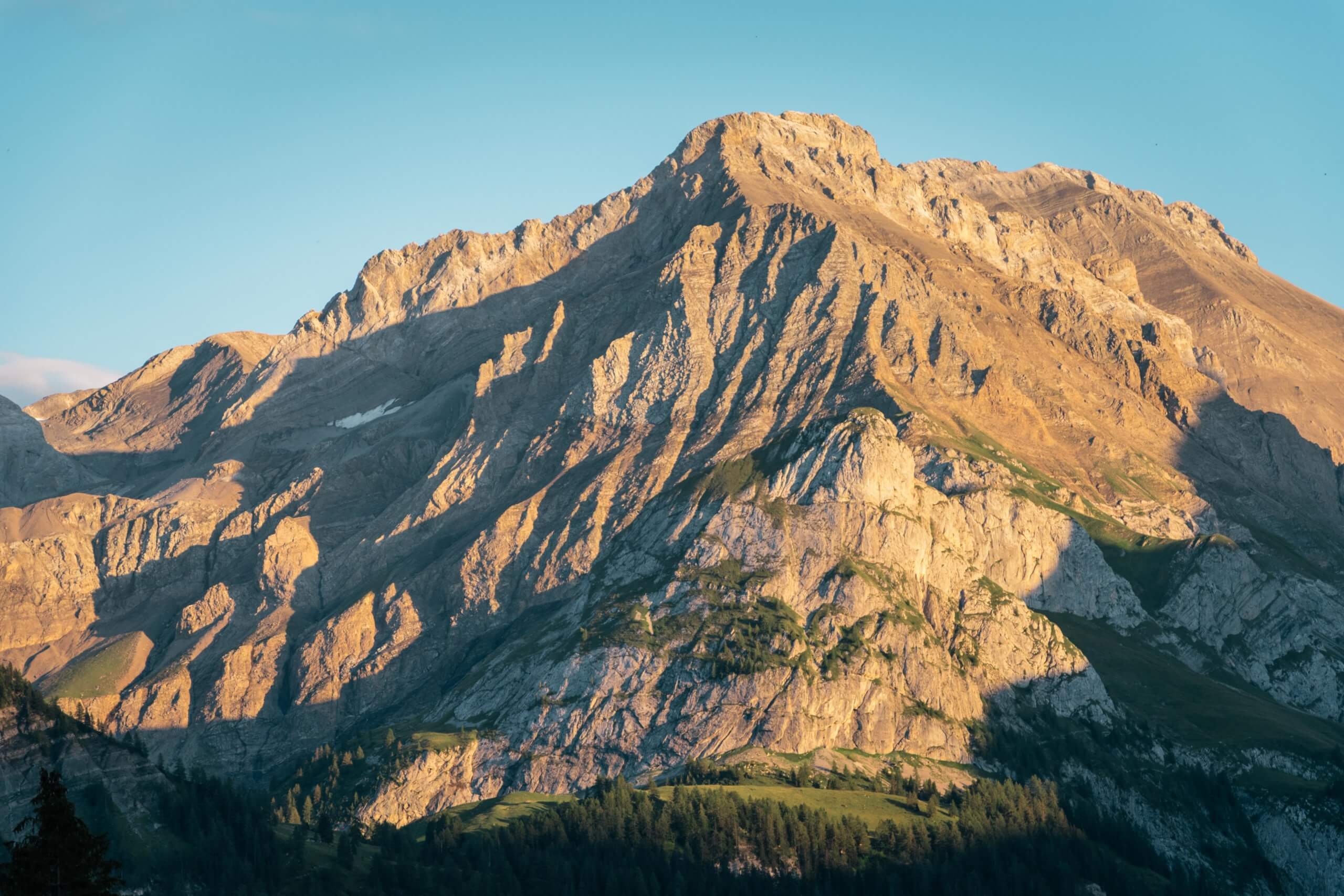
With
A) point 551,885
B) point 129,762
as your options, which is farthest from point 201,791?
point 551,885

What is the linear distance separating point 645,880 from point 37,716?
69047 mm

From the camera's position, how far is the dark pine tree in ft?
253

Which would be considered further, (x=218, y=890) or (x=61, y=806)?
(x=218, y=890)

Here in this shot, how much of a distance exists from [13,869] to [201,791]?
114 metres

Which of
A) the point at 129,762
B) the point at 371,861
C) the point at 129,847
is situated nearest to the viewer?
the point at 129,847

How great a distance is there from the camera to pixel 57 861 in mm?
78062

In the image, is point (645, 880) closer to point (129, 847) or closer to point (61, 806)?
point (129, 847)

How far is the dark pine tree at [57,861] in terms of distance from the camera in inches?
3031

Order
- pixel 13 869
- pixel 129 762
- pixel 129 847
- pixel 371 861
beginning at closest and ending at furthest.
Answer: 1. pixel 13 869
2. pixel 129 847
3. pixel 129 762
4. pixel 371 861

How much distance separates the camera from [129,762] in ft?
589

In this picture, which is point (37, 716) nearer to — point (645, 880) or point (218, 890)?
point (218, 890)

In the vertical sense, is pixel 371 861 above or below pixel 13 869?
below

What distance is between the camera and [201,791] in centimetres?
18662

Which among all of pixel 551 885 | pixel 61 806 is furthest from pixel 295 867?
pixel 61 806
